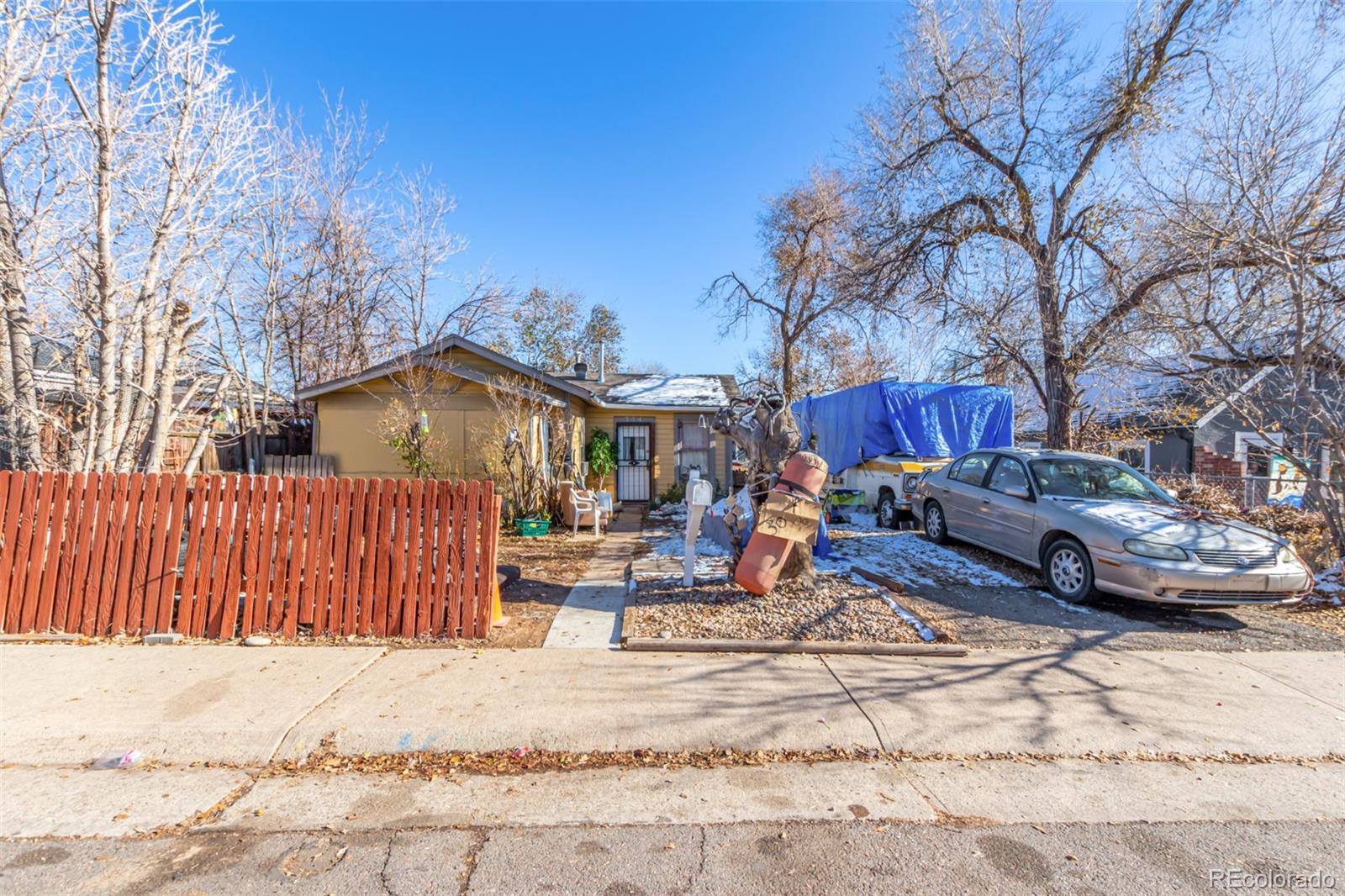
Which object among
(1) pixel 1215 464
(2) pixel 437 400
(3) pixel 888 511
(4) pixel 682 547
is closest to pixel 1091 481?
(3) pixel 888 511

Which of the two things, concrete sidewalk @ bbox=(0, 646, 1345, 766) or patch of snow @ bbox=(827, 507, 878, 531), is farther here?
patch of snow @ bbox=(827, 507, 878, 531)

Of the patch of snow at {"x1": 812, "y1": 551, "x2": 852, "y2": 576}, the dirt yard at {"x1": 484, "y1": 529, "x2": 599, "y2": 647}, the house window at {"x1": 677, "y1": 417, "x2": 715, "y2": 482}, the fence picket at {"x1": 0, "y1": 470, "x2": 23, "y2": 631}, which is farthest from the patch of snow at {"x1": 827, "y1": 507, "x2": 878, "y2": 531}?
the fence picket at {"x1": 0, "y1": 470, "x2": 23, "y2": 631}

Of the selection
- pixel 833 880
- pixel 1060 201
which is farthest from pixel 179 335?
pixel 1060 201

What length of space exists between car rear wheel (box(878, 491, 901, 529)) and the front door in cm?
628

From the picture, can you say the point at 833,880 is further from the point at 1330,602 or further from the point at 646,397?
the point at 646,397

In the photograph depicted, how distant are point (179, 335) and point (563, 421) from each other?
6258mm

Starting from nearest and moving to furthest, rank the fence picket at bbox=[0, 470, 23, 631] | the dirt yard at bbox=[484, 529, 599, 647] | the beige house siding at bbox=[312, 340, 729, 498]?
the fence picket at bbox=[0, 470, 23, 631], the dirt yard at bbox=[484, 529, 599, 647], the beige house siding at bbox=[312, 340, 729, 498]

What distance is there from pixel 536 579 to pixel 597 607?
1.40m

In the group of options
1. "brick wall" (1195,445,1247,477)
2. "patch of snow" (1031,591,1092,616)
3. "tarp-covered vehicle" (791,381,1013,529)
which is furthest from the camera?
"brick wall" (1195,445,1247,477)

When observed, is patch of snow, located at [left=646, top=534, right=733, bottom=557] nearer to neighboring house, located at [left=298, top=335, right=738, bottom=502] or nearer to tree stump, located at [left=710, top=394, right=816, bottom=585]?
tree stump, located at [left=710, top=394, right=816, bottom=585]

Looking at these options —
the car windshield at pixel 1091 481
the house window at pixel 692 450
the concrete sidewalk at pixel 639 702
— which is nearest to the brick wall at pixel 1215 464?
the car windshield at pixel 1091 481

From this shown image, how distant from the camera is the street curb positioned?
4594 mm

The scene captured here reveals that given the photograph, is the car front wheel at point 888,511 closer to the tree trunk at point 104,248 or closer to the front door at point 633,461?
the front door at point 633,461

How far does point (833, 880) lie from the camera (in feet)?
7.53
